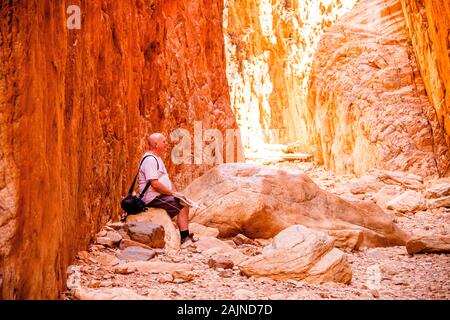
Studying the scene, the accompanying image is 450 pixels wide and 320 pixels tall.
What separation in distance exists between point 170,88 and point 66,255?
6510mm

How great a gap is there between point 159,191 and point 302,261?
2153 mm

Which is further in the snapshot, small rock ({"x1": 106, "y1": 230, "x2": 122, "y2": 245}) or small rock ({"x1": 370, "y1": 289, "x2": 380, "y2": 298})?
small rock ({"x1": 106, "y1": 230, "x2": 122, "y2": 245})

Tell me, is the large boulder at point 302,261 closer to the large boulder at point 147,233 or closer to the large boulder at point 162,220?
the large boulder at point 147,233

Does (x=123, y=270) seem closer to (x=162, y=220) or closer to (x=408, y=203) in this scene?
(x=162, y=220)

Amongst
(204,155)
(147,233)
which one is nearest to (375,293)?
(147,233)

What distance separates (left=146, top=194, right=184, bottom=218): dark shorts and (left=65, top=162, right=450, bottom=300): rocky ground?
21.0 inches

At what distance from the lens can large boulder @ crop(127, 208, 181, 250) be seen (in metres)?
5.46

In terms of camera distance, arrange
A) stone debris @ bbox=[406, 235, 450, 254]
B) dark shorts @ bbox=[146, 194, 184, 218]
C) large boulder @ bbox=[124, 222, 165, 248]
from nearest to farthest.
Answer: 1. large boulder @ bbox=[124, 222, 165, 248]
2. stone debris @ bbox=[406, 235, 450, 254]
3. dark shorts @ bbox=[146, 194, 184, 218]

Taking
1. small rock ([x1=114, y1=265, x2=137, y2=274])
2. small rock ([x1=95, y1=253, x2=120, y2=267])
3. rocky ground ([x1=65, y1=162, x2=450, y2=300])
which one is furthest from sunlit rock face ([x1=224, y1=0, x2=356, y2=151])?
small rock ([x1=114, y1=265, x2=137, y2=274])

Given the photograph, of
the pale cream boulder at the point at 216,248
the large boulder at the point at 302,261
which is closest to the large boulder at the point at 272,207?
the pale cream boulder at the point at 216,248

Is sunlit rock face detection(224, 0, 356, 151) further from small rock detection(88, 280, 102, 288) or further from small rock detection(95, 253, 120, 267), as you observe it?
small rock detection(88, 280, 102, 288)
